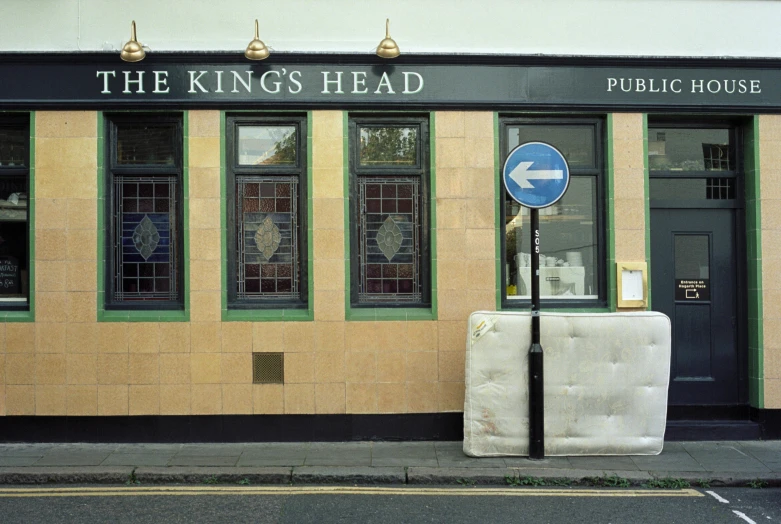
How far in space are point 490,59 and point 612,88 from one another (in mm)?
1492

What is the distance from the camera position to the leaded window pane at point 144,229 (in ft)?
28.9

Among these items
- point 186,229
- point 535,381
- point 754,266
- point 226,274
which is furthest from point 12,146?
point 754,266

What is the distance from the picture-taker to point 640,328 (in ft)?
26.3

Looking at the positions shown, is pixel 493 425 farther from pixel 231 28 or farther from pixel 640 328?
pixel 231 28

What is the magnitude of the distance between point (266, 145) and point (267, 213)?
2.66 feet

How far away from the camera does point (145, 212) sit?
8.85 meters

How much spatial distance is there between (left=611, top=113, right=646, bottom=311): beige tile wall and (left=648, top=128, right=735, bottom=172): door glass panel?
0.45m

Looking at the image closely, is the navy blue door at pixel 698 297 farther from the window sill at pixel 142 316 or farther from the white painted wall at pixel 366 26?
the window sill at pixel 142 316

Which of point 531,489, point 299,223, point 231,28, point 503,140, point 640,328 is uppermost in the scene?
point 231,28

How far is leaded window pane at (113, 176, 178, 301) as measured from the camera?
347 inches

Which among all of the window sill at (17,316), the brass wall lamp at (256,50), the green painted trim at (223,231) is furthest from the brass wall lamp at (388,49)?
the window sill at (17,316)

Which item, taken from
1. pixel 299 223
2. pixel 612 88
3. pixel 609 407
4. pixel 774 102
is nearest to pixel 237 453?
pixel 299 223

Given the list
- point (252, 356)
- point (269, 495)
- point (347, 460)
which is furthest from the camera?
point (252, 356)

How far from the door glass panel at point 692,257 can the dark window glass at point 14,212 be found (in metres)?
7.80
